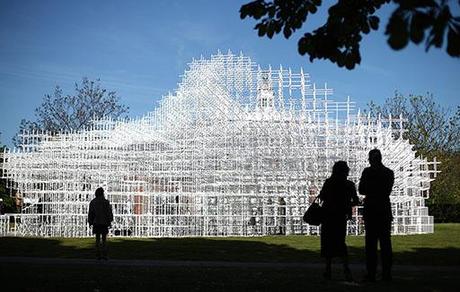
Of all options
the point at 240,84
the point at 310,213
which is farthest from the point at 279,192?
the point at 310,213

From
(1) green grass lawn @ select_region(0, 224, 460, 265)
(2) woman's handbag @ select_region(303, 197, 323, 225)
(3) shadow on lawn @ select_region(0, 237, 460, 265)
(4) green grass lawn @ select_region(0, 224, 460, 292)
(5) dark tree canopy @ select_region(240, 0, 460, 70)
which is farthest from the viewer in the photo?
(1) green grass lawn @ select_region(0, 224, 460, 265)

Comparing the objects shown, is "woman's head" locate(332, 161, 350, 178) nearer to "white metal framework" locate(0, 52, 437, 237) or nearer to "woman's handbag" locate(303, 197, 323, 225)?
"woman's handbag" locate(303, 197, 323, 225)

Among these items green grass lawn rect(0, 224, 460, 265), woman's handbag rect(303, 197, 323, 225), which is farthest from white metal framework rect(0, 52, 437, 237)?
woman's handbag rect(303, 197, 323, 225)

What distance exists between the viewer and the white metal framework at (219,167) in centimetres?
2681

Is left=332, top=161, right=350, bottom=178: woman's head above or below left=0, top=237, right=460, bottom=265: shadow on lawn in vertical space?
above

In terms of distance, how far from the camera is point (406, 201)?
93.6 ft

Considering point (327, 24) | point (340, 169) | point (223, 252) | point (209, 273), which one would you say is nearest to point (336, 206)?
point (340, 169)

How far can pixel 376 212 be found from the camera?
948cm

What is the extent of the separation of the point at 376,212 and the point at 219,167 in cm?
1788

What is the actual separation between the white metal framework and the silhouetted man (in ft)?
54.9

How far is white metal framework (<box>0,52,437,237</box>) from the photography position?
1056 inches

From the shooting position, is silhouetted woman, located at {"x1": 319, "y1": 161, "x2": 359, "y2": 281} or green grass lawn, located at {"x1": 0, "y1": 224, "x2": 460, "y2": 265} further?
green grass lawn, located at {"x1": 0, "y1": 224, "x2": 460, "y2": 265}

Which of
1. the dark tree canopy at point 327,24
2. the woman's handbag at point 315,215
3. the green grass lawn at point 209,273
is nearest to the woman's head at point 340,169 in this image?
the woman's handbag at point 315,215

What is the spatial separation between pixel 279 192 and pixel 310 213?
684 inches
